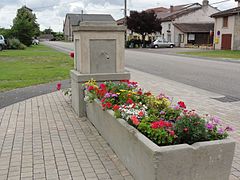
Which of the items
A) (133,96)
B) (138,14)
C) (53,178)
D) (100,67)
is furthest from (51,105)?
(138,14)

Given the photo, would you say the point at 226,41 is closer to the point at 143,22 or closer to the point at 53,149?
the point at 143,22

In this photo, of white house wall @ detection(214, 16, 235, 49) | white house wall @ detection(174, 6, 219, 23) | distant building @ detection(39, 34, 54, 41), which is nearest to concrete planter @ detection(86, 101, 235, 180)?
white house wall @ detection(214, 16, 235, 49)

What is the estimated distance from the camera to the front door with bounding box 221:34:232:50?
136ft

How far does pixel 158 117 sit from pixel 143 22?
50.1 metres

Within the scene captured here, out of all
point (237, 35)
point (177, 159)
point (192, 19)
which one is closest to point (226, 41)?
point (237, 35)

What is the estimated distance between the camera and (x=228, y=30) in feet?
137

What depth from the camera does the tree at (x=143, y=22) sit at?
174ft

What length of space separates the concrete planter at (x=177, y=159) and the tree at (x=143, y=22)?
166 ft

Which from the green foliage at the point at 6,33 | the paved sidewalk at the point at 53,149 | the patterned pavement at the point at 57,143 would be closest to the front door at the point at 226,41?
the green foliage at the point at 6,33

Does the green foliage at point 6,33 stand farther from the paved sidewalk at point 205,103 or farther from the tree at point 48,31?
the tree at point 48,31

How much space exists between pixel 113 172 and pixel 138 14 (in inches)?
2035

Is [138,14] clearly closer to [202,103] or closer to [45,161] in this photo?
[202,103]

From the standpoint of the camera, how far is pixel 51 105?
809cm

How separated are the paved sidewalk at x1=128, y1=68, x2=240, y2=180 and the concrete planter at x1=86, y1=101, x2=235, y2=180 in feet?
1.95
